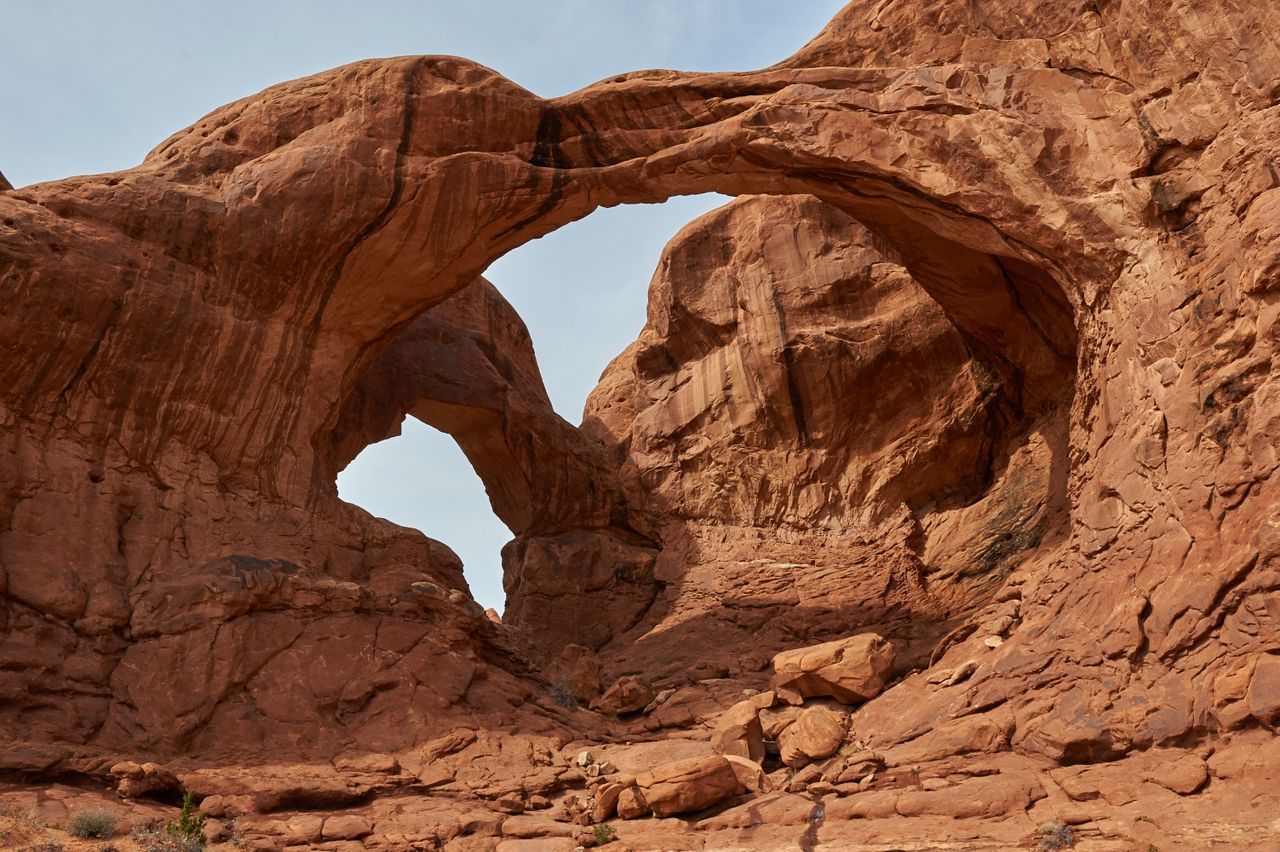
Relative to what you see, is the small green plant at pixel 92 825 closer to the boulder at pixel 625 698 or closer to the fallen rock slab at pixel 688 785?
the fallen rock slab at pixel 688 785

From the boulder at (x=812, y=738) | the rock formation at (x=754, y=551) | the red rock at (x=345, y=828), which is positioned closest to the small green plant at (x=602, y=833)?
Result: the rock formation at (x=754, y=551)

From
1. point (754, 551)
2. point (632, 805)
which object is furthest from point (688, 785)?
point (754, 551)

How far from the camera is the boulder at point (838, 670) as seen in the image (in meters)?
16.2

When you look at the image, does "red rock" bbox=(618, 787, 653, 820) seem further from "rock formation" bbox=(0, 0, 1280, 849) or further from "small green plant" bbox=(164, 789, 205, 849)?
"small green plant" bbox=(164, 789, 205, 849)

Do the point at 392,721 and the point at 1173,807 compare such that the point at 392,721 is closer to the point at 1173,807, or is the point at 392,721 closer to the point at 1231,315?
the point at 1173,807

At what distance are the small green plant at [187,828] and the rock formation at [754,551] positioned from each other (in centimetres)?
99

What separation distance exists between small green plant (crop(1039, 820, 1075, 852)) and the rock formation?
34cm

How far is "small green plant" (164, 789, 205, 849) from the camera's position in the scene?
11430 millimetres

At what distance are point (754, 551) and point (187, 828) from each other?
14.7 m

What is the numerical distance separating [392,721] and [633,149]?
9969mm

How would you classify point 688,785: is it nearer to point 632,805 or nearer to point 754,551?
point 632,805

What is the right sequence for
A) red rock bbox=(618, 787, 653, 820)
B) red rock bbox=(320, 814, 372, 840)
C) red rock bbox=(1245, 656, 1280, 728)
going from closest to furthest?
1. red rock bbox=(1245, 656, 1280, 728)
2. red rock bbox=(320, 814, 372, 840)
3. red rock bbox=(618, 787, 653, 820)

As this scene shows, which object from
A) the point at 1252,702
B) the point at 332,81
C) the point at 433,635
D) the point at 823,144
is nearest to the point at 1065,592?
the point at 1252,702

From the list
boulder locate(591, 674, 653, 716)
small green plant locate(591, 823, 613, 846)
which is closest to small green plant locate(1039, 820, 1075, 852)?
small green plant locate(591, 823, 613, 846)
